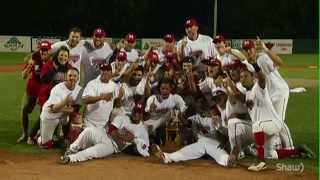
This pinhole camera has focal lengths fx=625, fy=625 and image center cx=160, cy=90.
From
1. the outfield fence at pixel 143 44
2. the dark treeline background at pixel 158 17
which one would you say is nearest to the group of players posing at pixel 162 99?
the outfield fence at pixel 143 44

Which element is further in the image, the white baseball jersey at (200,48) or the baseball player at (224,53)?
the white baseball jersey at (200,48)

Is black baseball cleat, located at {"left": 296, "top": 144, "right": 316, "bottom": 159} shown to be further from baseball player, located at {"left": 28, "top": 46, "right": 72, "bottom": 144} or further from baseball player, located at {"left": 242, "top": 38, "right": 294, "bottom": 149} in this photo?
baseball player, located at {"left": 28, "top": 46, "right": 72, "bottom": 144}

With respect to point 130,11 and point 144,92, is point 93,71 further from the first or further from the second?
point 130,11

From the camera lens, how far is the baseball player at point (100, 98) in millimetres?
9266

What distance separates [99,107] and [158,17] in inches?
1465

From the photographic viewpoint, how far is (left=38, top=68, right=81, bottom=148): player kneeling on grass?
9.44 metres

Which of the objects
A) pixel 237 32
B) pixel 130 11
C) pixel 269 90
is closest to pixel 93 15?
pixel 130 11

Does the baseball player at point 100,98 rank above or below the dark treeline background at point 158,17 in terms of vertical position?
below

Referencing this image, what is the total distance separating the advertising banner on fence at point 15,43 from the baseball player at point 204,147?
2917 cm

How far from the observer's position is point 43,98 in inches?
398

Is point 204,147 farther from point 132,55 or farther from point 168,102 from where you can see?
point 132,55

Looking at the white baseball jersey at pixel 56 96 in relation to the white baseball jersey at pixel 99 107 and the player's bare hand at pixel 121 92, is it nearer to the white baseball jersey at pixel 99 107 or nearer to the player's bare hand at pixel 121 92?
the white baseball jersey at pixel 99 107

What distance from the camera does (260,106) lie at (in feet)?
28.6

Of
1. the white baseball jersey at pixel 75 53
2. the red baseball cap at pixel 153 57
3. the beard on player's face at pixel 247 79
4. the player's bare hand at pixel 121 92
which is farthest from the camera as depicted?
the white baseball jersey at pixel 75 53
